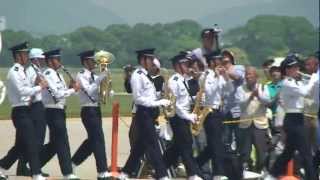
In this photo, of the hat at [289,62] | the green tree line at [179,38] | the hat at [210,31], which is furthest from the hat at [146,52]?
the green tree line at [179,38]

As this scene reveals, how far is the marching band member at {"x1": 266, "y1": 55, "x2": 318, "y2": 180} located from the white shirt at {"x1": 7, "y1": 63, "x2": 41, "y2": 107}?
2.75 meters

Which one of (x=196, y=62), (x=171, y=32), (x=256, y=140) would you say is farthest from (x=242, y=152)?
(x=171, y=32)

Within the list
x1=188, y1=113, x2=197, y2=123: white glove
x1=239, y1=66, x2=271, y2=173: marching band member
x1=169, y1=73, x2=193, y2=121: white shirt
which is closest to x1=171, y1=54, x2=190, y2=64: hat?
x1=169, y1=73, x2=193, y2=121: white shirt

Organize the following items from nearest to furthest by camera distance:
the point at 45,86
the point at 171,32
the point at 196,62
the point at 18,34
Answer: the point at 45,86, the point at 196,62, the point at 18,34, the point at 171,32

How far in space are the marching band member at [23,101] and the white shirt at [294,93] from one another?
2684 millimetres

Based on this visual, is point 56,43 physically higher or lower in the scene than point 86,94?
lower

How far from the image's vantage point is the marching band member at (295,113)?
10797 millimetres

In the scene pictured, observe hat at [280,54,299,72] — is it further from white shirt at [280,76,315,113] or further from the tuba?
the tuba

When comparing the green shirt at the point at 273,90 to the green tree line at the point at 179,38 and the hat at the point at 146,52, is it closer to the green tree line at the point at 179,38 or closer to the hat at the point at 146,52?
the hat at the point at 146,52

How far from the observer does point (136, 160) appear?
37.7 feet

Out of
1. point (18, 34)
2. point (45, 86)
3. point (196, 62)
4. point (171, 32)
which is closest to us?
point (45, 86)

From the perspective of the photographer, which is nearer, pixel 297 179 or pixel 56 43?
pixel 297 179

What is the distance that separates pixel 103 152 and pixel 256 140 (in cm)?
194

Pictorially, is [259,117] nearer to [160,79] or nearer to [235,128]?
[235,128]
